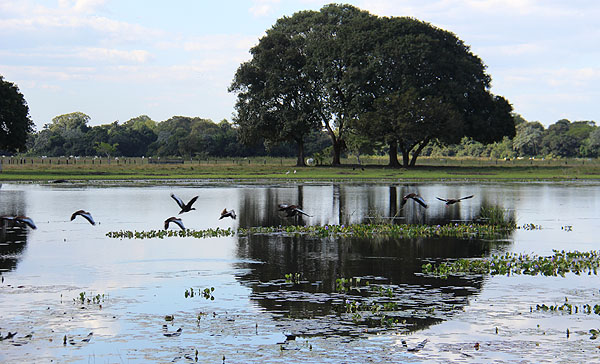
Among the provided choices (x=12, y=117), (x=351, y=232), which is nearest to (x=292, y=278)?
(x=351, y=232)

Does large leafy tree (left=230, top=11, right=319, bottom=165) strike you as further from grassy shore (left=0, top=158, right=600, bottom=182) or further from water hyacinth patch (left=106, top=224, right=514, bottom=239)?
water hyacinth patch (left=106, top=224, right=514, bottom=239)

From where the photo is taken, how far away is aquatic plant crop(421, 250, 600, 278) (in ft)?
66.9

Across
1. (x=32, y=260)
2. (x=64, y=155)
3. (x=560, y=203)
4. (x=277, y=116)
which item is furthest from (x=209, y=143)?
(x=32, y=260)

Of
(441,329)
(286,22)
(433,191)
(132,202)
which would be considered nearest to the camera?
(441,329)

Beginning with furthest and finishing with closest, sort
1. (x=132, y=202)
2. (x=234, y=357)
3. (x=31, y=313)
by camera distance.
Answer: (x=132, y=202)
(x=31, y=313)
(x=234, y=357)

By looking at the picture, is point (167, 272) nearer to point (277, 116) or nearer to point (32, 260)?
point (32, 260)

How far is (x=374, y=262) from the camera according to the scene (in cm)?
2202

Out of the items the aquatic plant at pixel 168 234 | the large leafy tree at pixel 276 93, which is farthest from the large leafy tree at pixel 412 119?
the aquatic plant at pixel 168 234

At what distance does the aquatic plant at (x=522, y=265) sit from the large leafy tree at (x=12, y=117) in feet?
239

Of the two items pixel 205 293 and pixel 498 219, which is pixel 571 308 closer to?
pixel 205 293

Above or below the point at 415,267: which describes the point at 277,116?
above

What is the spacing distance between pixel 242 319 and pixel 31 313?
4136 millimetres

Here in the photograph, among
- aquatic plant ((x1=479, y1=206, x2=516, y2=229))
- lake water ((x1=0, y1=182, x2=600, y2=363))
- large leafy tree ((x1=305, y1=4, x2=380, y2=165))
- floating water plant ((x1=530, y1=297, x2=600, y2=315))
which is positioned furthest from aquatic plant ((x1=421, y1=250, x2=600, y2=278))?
large leafy tree ((x1=305, y1=4, x2=380, y2=165))

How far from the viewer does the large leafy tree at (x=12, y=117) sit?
279 feet
